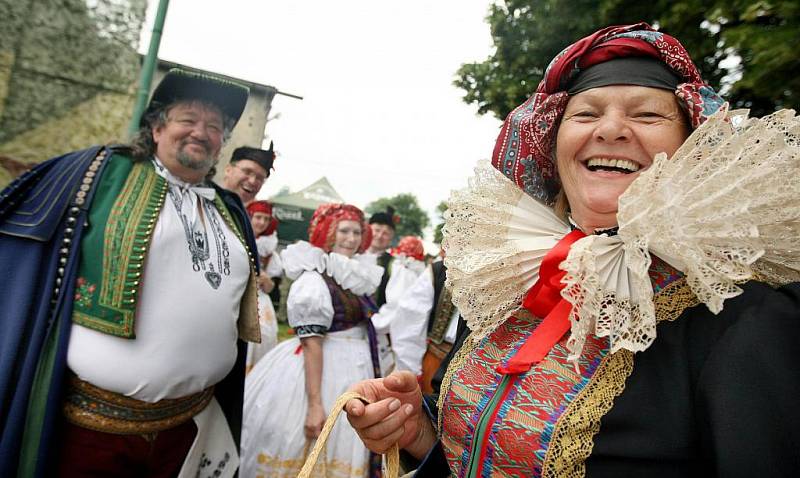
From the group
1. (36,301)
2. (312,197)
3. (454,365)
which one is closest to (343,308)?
(36,301)

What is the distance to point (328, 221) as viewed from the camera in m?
3.81

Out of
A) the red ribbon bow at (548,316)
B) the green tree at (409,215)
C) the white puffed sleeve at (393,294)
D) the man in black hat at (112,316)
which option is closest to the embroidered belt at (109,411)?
the man in black hat at (112,316)

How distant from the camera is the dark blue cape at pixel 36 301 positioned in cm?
165

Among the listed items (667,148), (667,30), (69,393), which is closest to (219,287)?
(69,393)

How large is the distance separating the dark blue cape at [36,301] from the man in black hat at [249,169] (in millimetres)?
1986

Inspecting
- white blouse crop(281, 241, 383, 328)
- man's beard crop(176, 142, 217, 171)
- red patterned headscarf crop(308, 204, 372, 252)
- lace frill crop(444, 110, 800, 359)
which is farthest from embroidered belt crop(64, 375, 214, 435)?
red patterned headscarf crop(308, 204, 372, 252)

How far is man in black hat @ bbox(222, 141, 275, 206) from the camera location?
3906 millimetres

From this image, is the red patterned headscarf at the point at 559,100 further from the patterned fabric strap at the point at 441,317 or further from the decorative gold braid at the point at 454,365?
the patterned fabric strap at the point at 441,317

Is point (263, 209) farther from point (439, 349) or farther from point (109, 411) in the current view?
point (109, 411)

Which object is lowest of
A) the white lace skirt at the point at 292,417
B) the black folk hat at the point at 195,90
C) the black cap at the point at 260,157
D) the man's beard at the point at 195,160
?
the white lace skirt at the point at 292,417

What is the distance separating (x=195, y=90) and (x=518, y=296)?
1854mm

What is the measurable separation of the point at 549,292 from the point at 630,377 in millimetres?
260

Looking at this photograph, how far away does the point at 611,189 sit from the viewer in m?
1.12

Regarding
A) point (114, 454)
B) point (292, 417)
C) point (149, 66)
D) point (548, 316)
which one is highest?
point (149, 66)
